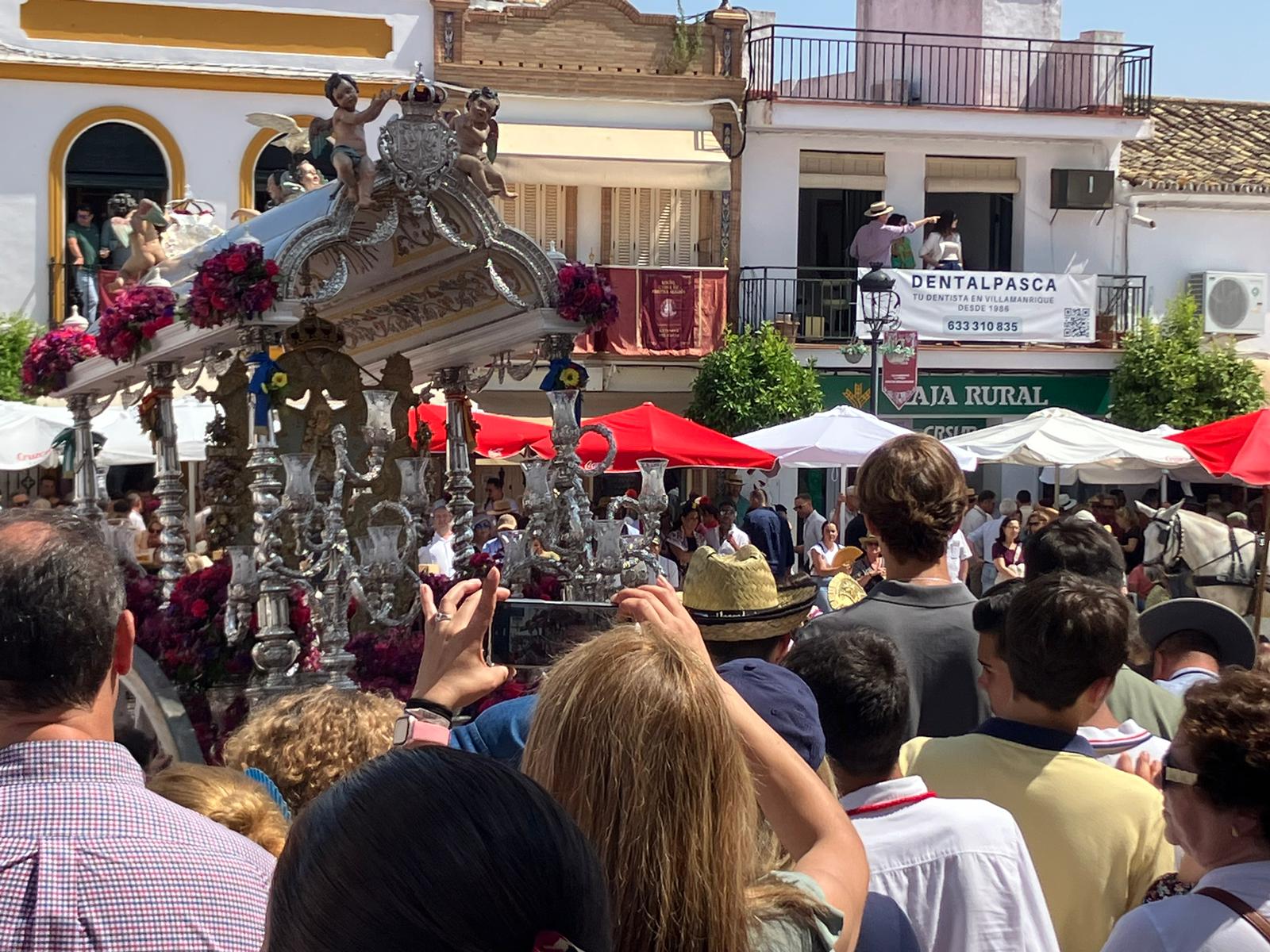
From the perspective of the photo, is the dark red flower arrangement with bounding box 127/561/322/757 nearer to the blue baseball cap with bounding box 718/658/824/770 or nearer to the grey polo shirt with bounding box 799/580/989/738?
the grey polo shirt with bounding box 799/580/989/738

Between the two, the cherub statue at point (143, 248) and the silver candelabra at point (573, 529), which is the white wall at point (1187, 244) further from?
the cherub statue at point (143, 248)

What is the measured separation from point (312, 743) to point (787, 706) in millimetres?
1148

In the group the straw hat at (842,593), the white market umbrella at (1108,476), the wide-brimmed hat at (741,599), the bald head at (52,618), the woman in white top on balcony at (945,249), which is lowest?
the white market umbrella at (1108,476)

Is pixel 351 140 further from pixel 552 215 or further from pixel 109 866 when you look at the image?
pixel 552 215

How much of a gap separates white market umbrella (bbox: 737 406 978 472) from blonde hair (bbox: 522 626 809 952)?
38.6ft

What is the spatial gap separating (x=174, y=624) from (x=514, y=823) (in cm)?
602

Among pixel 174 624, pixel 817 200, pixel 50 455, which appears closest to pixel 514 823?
pixel 174 624

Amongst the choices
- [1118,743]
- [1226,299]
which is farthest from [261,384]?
[1226,299]

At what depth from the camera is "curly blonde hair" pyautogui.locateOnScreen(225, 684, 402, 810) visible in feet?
10.9

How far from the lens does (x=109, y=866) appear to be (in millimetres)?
2146

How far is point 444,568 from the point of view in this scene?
34.5 ft

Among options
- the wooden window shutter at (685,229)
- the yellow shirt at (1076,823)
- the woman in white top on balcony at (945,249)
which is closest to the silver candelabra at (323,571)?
the yellow shirt at (1076,823)

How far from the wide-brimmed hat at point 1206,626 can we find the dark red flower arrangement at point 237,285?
13.8 feet

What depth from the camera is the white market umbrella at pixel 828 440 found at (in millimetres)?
13906
